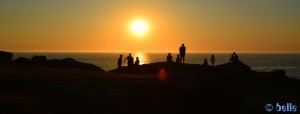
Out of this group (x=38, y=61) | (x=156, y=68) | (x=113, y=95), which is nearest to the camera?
(x=113, y=95)

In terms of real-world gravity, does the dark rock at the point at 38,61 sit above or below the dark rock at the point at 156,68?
A: above

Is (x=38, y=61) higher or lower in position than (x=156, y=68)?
higher

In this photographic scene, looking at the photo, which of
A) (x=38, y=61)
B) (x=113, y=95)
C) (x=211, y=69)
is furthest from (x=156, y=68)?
(x=113, y=95)

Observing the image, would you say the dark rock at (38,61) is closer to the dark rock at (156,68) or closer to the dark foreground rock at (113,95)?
the dark foreground rock at (113,95)

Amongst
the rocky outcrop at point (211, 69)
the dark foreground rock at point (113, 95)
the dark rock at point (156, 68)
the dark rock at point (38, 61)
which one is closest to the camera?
the dark foreground rock at point (113, 95)

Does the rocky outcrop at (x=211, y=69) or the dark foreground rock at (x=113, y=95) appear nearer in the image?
the dark foreground rock at (x=113, y=95)

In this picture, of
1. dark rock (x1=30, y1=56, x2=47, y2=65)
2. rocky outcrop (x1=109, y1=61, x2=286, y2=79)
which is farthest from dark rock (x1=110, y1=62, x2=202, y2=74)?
dark rock (x1=30, y1=56, x2=47, y2=65)

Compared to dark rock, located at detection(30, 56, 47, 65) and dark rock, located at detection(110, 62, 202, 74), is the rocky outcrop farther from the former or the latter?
dark rock, located at detection(30, 56, 47, 65)

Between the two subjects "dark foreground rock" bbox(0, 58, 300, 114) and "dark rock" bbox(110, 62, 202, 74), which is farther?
"dark rock" bbox(110, 62, 202, 74)

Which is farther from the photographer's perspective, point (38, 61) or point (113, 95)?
point (38, 61)

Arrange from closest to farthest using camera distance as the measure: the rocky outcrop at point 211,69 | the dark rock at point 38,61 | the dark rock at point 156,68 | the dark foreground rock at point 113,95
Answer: the dark foreground rock at point 113,95, the dark rock at point 38,61, the rocky outcrop at point 211,69, the dark rock at point 156,68

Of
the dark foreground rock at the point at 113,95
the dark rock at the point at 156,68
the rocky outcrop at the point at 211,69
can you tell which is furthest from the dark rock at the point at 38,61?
the rocky outcrop at the point at 211,69

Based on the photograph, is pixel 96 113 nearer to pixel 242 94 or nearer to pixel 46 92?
pixel 46 92

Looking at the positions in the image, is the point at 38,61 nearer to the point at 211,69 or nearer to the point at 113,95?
the point at 113,95
